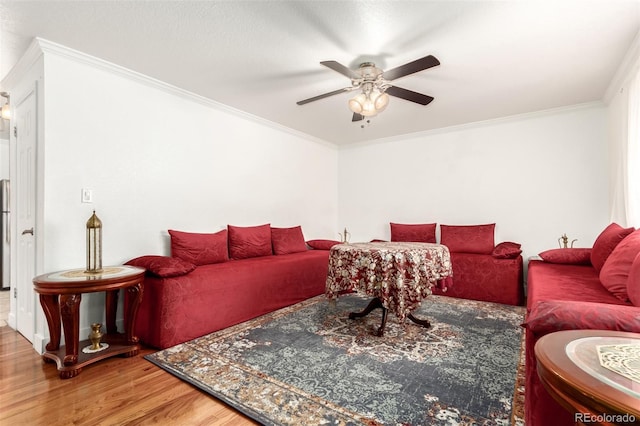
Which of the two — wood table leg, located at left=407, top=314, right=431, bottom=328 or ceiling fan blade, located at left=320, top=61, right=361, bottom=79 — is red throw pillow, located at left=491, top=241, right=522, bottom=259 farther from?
ceiling fan blade, located at left=320, top=61, right=361, bottom=79

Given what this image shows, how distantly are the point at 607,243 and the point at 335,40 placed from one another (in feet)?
8.96

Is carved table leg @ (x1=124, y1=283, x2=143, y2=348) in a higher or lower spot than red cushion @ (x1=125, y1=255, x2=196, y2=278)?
lower

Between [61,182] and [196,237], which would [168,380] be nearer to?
[196,237]

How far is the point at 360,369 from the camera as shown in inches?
79.9

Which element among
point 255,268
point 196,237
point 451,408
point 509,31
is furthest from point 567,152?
point 196,237

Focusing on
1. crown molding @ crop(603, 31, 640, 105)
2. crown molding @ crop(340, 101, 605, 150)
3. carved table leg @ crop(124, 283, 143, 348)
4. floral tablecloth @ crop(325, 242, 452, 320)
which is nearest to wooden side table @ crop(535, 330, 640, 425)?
floral tablecloth @ crop(325, 242, 452, 320)

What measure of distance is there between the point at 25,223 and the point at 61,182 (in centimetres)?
62

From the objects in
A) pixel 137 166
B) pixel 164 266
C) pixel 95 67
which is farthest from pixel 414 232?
pixel 95 67

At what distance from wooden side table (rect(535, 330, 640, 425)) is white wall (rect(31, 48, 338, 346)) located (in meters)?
3.13

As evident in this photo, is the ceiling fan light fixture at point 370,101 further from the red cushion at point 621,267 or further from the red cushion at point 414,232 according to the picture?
the red cushion at point 414,232

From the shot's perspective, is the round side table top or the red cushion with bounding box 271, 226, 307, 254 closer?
the round side table top

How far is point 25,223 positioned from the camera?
8.58 feet

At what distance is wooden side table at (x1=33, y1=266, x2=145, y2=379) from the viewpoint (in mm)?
1949

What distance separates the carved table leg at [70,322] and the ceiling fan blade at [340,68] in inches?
93.0
